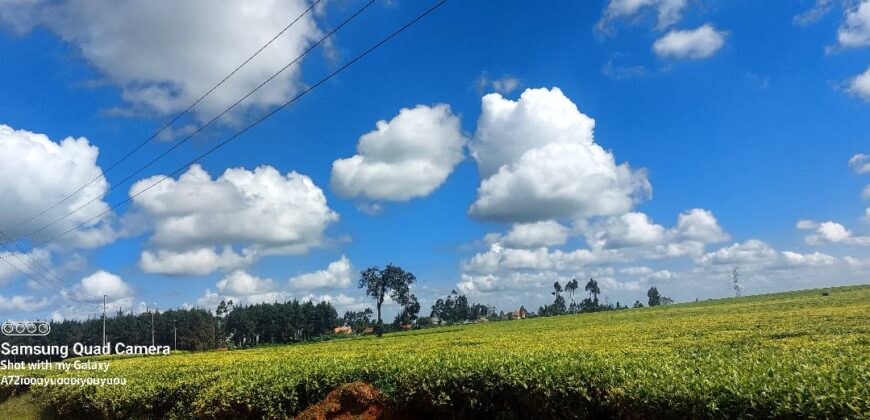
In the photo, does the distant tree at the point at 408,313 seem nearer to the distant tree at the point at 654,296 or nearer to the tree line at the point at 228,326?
the tree line at the point at 228,326

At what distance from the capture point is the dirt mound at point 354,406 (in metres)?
8.78

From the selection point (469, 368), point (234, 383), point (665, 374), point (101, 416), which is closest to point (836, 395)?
point (665, 374)

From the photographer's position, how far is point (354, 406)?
9016 mm

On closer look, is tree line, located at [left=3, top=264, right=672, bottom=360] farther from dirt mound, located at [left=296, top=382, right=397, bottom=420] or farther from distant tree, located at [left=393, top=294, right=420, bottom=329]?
dirt mound, located at [left=296, top=382, right=397, bottom=420]

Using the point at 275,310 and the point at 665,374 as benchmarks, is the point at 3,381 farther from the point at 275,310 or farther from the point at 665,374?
the point at 275,310

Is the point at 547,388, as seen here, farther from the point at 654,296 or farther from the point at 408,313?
the point at 654,296

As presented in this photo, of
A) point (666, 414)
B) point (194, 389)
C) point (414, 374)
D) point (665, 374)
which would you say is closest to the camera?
point (666, 414)

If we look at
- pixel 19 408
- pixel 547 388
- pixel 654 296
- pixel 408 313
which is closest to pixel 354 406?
pixel 547 388

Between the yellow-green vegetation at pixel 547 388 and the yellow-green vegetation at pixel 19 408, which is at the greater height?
the yellow-green vegetation at pixel 547 388

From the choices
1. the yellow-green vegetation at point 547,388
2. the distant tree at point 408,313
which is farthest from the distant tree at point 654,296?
the yellow-green vegetation at point 547,388

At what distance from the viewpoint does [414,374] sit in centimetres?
882

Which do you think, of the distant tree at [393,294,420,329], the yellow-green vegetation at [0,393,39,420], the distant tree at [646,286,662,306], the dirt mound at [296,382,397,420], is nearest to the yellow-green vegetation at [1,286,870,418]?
the dirt mound at [296,382,397,420]

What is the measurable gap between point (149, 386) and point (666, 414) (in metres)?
11.9

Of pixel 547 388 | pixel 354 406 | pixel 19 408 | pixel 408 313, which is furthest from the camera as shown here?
pixel 408 313
